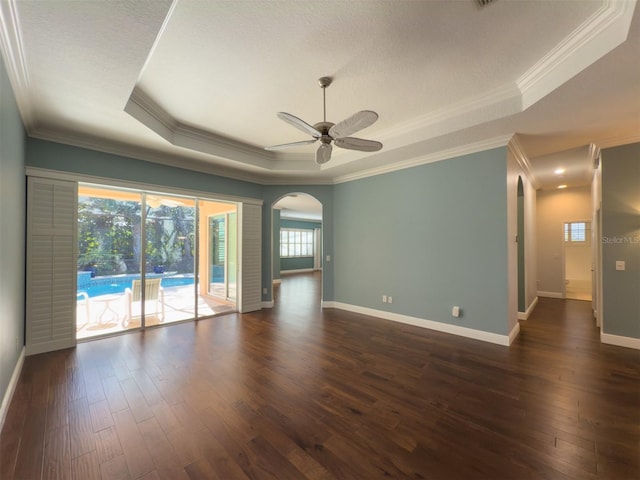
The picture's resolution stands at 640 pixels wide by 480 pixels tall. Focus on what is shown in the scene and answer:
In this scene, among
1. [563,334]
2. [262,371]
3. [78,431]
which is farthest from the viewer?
[563,334]

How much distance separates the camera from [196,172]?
15.7 feet

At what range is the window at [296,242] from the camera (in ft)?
41.9

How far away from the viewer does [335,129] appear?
8.55 ft

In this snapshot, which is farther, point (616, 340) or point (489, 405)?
point (616, 340)

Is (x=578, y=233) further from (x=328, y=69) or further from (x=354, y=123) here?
(x=328, y=69)

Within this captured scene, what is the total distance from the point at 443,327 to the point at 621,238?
8.79 feet

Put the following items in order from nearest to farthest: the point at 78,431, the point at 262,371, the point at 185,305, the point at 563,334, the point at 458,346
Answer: the point at 78,431 < the point at 262,371 < the point at 458,346 < the point at 563,334 < the point at 185,305

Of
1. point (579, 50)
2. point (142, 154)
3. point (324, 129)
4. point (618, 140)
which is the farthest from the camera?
point (142, 154)

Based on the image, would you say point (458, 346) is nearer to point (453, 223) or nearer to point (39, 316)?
point (453, 223)

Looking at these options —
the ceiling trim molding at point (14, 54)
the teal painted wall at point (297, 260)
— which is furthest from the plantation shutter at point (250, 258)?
the teal painted wall at point (297, 260)

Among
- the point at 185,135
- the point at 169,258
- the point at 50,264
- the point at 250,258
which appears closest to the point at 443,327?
the point at 250,258

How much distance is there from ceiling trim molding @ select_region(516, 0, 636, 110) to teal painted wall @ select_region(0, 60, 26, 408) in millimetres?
4453

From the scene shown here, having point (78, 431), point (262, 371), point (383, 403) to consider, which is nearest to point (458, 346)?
point (383, 403)

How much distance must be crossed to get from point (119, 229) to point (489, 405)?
5219 millimetres
